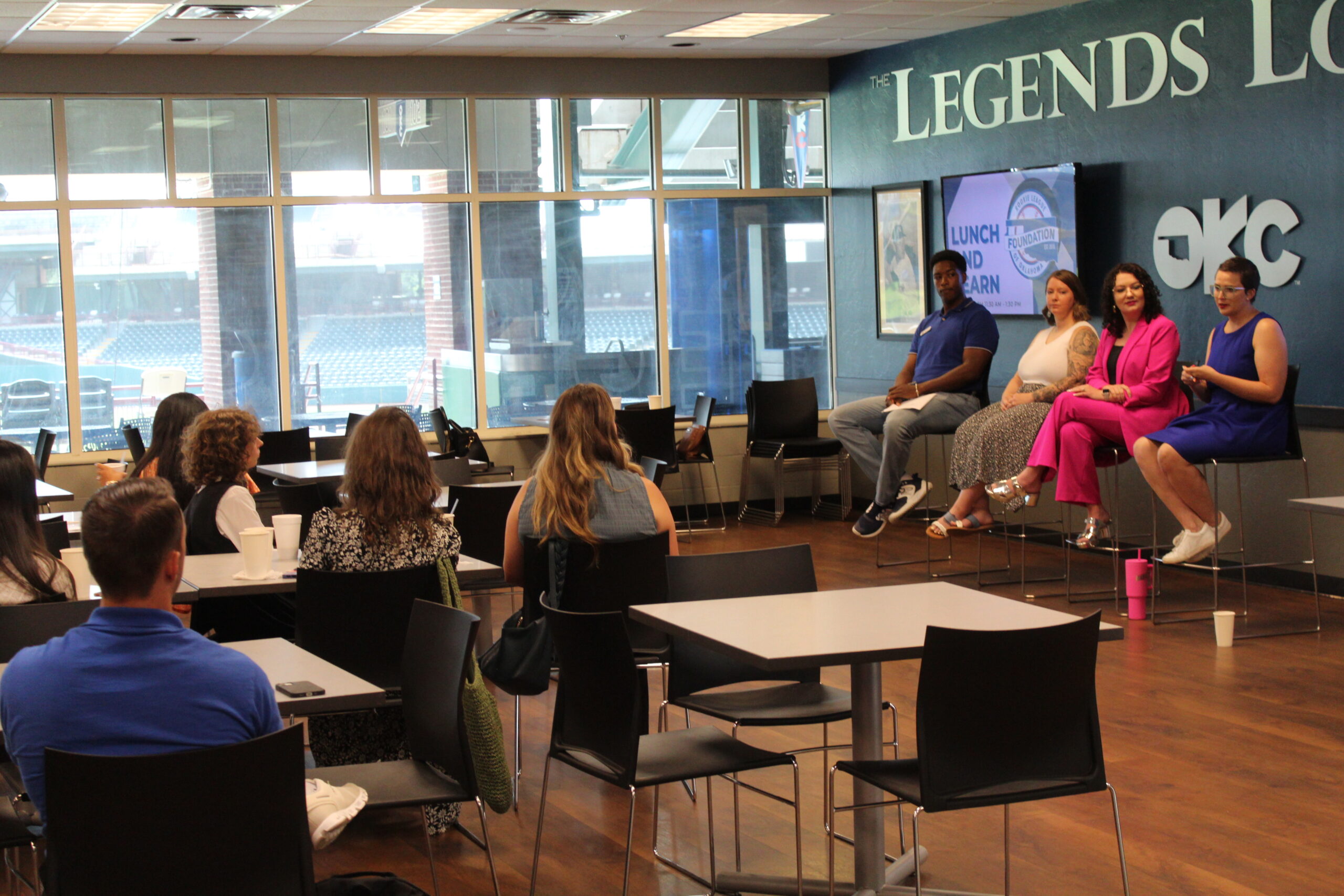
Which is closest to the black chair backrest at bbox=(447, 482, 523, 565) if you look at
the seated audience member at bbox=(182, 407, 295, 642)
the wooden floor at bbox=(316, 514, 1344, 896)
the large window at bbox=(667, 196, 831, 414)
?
the wooden floor at bbox=(316, 514, 1344, 896)

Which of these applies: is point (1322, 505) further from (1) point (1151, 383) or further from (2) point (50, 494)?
(2) point (50, 494)

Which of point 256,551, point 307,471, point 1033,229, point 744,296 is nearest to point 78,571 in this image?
point 256,551

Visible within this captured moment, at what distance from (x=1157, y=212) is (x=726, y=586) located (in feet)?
16.1

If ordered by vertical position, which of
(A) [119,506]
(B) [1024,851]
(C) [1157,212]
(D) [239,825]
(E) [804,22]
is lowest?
(B) [1024,851]

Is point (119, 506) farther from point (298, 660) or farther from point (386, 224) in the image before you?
point (386, 224)

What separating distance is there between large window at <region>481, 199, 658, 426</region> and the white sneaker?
25.1 feet

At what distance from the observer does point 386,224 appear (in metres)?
10.0

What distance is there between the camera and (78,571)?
12.5 feet

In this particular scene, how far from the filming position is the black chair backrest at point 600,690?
10.6 feet

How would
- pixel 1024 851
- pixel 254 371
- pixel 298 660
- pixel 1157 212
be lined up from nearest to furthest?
pixel 298 660 < pixel 1024 851 < pixel 1157 212 < pixel 254 371

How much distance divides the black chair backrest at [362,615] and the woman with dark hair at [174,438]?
5.30 ft

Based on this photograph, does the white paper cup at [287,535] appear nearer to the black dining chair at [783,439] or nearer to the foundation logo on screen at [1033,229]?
the foundation logo on screen at [1033,229]

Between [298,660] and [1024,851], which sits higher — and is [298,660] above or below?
above

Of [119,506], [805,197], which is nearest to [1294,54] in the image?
[805,197]
